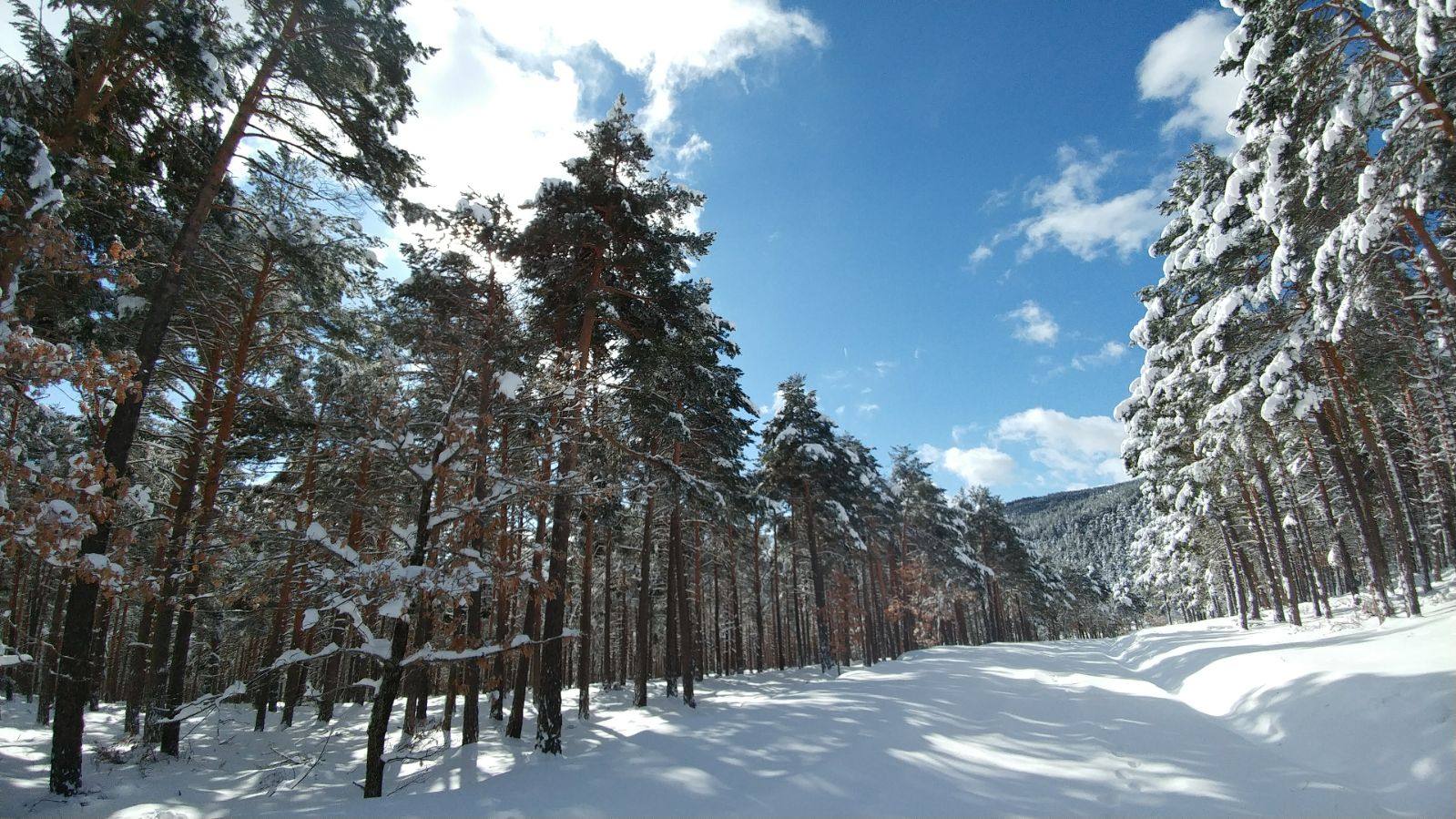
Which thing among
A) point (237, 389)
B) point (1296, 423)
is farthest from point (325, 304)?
point (1296, 423)

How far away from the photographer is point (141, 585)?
662cm

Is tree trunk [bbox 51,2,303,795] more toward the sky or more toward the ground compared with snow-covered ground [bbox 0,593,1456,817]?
more toward the sky

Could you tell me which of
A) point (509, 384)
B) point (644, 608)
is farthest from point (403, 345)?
point (644, 608)

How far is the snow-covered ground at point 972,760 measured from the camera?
6.37 metres

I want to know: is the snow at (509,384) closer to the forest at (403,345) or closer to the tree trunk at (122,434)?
the forest at (403,345)

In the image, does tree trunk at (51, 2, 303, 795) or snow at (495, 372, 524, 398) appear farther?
snow at (495, 372, 524, 398)

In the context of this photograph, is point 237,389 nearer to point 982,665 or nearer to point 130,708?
point 130,708

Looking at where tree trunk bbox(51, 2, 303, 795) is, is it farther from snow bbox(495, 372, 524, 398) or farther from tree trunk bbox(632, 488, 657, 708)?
tree trunk bbox(632, 488, 657, 708)

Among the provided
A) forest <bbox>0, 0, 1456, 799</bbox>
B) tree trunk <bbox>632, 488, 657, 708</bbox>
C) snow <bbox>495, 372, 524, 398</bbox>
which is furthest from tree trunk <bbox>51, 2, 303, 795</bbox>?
tree trunk <bbox>632, 488, 657, 708</bbox>

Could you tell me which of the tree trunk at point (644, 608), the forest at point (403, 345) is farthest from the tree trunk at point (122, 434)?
the tree trunk at point (644, 608)

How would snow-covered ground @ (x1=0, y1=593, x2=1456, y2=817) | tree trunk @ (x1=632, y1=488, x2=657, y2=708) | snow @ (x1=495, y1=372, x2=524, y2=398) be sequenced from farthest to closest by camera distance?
tree trunk @ (x1=632, y1=488, x2=657, y2=708)
snow @ (x1=495, y1=372, x2=524, y2=398)
snow-covered ground @ (x1=0, y1=593, x2=1456, y2=817)

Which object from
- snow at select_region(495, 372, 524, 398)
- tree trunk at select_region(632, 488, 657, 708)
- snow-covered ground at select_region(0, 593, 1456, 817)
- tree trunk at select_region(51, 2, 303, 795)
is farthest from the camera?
tree trunk at select_region(632, 488, 657, 708)

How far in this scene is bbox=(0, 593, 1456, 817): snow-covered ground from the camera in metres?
6.37

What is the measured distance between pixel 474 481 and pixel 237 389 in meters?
7.38
